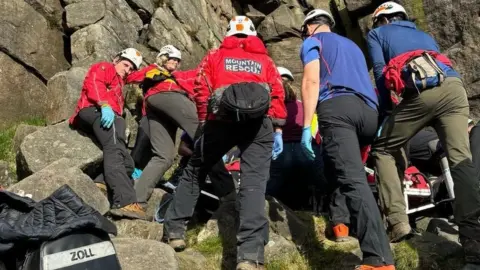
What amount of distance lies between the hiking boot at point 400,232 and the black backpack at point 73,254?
3.53 meters

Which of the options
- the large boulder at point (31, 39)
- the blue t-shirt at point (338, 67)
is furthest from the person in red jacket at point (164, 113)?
the large boulder at point (31, 39)

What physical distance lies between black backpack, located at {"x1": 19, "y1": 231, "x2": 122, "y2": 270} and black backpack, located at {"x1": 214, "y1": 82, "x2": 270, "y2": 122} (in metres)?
2.24

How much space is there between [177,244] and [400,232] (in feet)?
7.96

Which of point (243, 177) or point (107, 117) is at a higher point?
point (243, 177)

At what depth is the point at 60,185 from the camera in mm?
6793

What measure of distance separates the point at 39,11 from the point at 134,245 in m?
8.99

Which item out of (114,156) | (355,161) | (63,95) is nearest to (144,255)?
(355,161)

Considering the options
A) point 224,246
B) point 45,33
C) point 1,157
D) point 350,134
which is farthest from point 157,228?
point 45,33

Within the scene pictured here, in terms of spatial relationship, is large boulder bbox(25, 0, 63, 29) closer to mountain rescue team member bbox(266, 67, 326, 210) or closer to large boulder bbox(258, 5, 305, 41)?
mountain rescue team member bbox(266, 67, 326, 210)

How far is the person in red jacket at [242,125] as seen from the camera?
17.9 ft

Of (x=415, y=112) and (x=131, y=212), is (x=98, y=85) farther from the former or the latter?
(x=415, y=112)

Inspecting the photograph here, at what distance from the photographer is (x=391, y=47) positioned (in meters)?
6.04

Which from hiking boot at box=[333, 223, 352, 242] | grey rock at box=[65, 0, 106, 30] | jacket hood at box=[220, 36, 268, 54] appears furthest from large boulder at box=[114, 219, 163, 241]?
grey rock at box=[65, 0, 106, 30]

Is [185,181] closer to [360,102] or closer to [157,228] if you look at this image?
[157,228]
